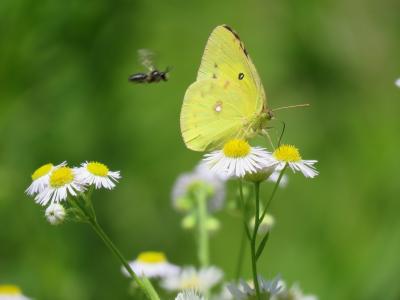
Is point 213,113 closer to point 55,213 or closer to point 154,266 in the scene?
point 154,266

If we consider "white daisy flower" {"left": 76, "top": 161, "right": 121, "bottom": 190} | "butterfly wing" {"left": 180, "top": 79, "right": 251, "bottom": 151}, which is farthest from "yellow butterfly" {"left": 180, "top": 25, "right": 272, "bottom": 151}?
"white daisy flower" {"left": 76, "top": 161, "right": 121, "bottom": 190}

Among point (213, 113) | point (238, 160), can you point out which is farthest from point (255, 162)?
point (213, 113)

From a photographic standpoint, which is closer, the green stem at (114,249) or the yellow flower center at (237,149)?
the green stem at (114,249)

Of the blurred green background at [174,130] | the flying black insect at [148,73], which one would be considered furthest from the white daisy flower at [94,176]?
the blurred green background at [174,130]

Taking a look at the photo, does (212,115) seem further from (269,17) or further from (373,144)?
(269,17)

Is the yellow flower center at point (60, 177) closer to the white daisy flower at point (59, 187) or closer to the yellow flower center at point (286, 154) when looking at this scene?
the white daisy flower at point (59, 187)
